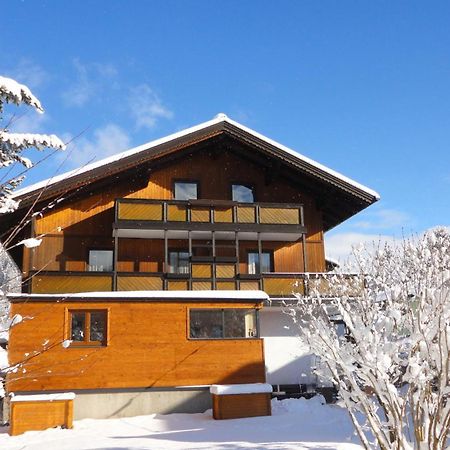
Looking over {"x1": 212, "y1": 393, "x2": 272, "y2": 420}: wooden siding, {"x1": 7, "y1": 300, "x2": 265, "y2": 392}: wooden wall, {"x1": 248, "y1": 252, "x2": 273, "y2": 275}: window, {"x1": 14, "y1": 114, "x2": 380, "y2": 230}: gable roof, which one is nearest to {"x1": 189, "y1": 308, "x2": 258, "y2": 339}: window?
{"x1": 7, "y1": 300, "x2": 265, "y2": 392}: wooden wall

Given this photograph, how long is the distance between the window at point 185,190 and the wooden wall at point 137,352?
619 cm

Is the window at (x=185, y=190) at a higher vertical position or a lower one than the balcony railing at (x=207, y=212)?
higher

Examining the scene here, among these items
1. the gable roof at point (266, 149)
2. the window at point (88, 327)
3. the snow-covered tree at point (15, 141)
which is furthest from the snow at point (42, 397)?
the snow-covered tree at point (15, 141)

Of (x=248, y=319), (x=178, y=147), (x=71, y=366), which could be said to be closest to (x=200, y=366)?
(x=248, y=319)

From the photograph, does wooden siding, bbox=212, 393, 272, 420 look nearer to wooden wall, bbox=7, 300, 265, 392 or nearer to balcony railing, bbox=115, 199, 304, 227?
wooden wall, bbox=7, 300, 265, 392

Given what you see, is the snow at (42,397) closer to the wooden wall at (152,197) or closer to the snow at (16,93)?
the wooden wall at (152,197)

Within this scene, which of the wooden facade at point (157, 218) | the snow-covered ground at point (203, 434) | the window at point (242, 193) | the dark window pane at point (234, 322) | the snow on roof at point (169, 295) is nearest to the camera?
the snow-covered ground at point (203, 434)

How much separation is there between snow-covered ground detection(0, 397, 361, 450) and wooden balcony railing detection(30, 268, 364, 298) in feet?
13.2

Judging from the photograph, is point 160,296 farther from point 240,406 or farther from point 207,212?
point 207,212

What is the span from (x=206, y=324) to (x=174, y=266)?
4503mm

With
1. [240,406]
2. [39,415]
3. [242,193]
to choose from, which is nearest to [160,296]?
[240,406]

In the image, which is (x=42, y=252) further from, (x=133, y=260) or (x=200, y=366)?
(x=200, y=366)

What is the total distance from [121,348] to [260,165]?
10402 mm

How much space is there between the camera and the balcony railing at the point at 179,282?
57.6 ft
